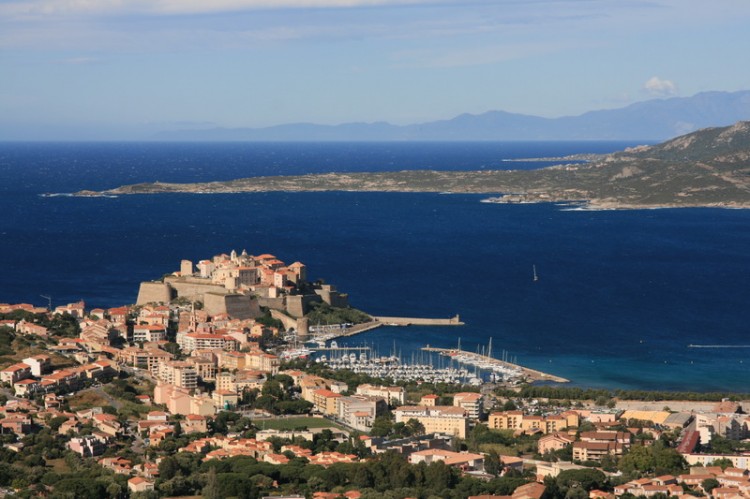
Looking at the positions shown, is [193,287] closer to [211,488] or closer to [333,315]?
[333,315]

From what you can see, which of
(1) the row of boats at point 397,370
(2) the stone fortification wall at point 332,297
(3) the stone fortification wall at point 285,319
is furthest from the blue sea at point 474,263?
(3) the stone fortification wall at point 285,319

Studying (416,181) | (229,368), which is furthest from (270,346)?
(416,181)

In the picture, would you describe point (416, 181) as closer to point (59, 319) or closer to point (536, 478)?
point (59, 319)

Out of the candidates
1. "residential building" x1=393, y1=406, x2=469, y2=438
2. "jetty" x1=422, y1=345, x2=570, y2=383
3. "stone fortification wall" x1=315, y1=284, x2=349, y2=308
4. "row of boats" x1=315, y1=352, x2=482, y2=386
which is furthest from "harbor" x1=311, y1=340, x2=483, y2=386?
"stone fortification wall" x1=315, y1=284, x2=349, y2=308

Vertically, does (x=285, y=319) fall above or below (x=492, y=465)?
above

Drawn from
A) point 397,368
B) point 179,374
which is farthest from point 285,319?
point 179,374
